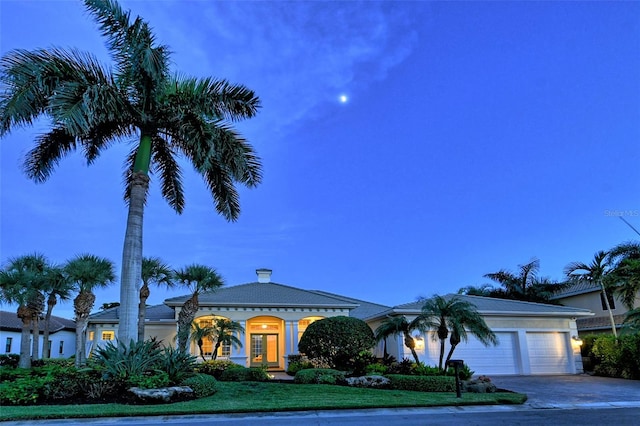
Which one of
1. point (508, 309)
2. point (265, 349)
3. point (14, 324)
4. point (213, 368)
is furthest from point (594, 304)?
point (14, 324)

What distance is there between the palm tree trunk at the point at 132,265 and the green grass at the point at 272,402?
7.37ft

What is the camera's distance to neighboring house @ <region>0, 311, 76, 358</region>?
102ft

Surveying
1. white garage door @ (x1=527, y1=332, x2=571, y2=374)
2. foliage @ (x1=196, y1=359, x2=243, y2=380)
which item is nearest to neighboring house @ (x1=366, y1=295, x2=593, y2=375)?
white garage door @ (x1=527, y1=332, x2=571, y2=374)

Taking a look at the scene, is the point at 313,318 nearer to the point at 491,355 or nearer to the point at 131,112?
the point at 491,355

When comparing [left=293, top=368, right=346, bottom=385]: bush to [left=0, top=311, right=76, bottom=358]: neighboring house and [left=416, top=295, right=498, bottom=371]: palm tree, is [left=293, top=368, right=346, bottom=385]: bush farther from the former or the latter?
[left=0, top=311, right=76, bottom=358]: neighboring house

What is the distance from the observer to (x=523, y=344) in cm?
1862

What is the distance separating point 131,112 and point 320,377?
9.76 meters

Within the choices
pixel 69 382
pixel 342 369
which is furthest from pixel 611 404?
pixel 69 382

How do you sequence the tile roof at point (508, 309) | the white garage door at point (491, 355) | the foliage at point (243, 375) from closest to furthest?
the foliage at point (243, 375) < the tile roof at point (508, 309) < the white garage door at point (491, 355)

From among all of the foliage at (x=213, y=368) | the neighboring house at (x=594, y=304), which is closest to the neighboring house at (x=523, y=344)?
the neighboring house at (x=594, y=304)

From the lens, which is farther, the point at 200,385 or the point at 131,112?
the point at 131,112

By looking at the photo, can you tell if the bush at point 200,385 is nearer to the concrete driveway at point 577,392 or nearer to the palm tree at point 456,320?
the palm tree at point 456,320

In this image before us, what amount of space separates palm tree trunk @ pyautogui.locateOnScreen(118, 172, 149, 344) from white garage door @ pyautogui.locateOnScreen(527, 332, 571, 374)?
16.7m

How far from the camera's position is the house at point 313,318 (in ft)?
60.4
